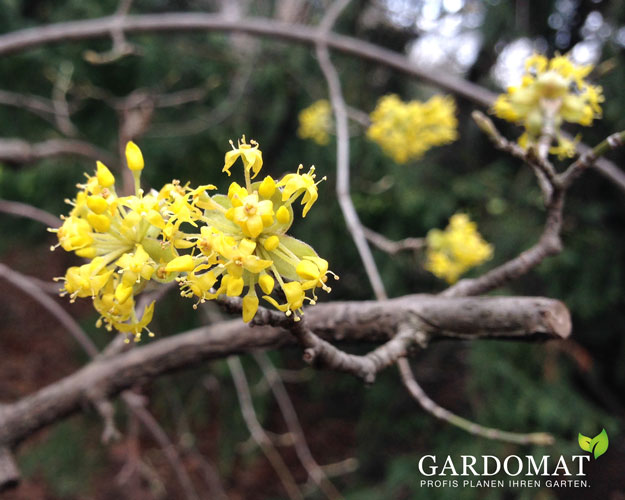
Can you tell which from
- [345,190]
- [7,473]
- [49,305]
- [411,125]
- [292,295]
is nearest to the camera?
[292,295]

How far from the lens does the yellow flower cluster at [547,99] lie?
1364 millimetres

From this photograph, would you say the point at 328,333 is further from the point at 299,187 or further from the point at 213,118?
the point at 213,118

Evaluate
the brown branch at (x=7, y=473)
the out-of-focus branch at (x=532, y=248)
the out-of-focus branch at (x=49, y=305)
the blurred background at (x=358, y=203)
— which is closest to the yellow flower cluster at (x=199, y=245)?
the out-of-focus branch at (x=532, y=248)

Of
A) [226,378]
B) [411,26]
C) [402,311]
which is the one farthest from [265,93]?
[402,311]

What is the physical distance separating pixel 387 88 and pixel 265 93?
41.2 inches

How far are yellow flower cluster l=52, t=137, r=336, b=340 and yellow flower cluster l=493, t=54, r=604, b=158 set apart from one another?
2.72 ft

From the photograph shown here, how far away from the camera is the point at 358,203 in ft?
10.9

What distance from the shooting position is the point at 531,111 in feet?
4.56

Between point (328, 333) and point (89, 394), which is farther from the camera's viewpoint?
point (89, 394)

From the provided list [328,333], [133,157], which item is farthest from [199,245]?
[328,333]

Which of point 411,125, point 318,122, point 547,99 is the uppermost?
point 318,122

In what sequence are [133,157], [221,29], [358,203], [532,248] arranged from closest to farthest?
[133,157], [532,248], [221,29], [358,203]

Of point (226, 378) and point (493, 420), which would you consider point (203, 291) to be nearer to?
point (493, 420)

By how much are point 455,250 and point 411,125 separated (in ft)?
2.28
